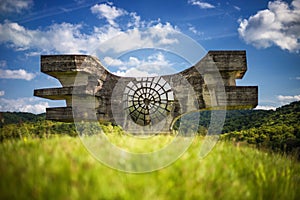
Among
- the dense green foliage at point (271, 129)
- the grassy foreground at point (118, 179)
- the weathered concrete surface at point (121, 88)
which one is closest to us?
the grassy foreground at point (118, 179)

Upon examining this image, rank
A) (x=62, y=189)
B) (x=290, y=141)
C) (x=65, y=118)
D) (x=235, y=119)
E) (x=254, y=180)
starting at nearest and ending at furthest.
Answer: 1. (x=62, y=189)
2. (x=254, y=180)
3. (x=65, y=118)
4. (x=290, y=141)
5. (x=235, y=119)

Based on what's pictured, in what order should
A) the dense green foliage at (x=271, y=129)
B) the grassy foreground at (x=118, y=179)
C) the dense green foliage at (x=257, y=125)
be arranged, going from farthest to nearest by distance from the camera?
1. the dense green foliage at (x=257, y=125)
2. the dense green foliage at (x=271, y=129)
3. the grassy foreground at (x=118, y=179)

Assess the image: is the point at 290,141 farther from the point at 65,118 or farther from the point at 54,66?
the point at 54,66

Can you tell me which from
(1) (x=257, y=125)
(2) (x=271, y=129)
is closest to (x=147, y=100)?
(2) (x=271, y=129)

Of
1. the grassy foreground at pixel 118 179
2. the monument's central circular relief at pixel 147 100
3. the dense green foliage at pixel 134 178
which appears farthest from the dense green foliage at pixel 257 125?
the grassy foreground at pixel 118 179

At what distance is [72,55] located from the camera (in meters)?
7.76

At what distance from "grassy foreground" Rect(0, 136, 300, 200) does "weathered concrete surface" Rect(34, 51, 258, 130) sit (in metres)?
3.50

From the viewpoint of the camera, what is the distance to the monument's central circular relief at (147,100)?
806 cm

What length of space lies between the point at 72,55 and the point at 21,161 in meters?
5.12

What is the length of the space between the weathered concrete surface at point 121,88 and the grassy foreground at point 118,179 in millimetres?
3500

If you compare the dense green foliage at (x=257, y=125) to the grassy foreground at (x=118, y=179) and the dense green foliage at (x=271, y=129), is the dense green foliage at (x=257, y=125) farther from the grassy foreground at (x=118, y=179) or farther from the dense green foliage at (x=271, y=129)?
the grassy foreground at (x=118, y=179)

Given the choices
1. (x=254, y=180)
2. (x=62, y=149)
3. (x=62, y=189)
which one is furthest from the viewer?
(x=254, y=180)

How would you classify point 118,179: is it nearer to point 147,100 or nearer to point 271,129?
point 147,100

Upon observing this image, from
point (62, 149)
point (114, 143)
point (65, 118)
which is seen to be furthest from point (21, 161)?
point (65, 118)
